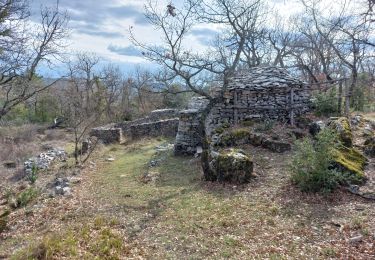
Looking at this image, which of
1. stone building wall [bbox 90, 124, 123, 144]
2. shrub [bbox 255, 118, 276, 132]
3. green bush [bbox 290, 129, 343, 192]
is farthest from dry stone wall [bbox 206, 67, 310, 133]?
stone building wall [bbox 90, 124, 123, 144]

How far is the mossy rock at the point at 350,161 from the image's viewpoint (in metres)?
7.28

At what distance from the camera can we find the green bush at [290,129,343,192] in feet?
22.3

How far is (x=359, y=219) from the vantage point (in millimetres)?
5891

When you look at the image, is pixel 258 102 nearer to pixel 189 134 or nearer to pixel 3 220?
pixel 189 134

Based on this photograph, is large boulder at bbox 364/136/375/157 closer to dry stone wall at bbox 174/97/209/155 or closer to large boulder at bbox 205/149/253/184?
large boulder at bbox 205/149/253/184

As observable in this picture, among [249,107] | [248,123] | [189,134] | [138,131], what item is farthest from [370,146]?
[138,131]

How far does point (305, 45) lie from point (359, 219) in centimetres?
2101

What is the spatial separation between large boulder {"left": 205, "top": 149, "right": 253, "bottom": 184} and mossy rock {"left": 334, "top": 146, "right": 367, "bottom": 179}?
2.03m

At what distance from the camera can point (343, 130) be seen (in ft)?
30.2

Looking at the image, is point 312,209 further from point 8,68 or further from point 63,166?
point 8,68

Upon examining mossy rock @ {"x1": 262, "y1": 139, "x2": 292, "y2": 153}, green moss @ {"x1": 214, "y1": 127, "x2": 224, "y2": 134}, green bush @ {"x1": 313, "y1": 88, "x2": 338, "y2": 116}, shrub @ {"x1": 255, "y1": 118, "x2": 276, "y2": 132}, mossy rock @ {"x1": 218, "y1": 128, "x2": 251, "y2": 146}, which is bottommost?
mossy rock @ {"x1": 262, "y1": 139, "x2": 292, "y2": 153}

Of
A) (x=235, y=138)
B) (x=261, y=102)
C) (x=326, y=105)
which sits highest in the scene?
(x=261, y=102)

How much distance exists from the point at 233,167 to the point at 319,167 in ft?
7.13

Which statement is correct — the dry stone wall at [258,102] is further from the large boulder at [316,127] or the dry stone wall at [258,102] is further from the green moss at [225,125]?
the large boulder at [316,127]
